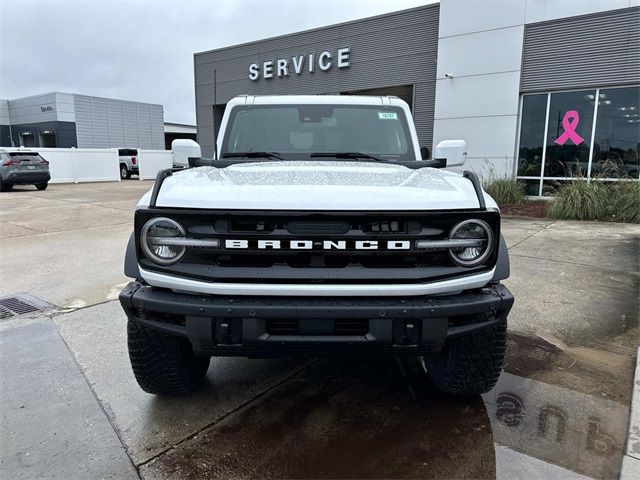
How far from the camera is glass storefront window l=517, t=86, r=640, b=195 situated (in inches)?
448

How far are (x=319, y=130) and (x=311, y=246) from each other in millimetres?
1702

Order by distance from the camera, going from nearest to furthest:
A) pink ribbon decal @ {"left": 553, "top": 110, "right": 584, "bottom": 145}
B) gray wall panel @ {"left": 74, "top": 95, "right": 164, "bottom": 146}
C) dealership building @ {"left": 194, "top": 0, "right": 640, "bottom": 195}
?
dealership building @ {"left": 194, "top": 0, "right": 640, "bottom": 195} < pink ribbon decal @ {"left": 553, "top": 110, "right": 584, "bottom": 145} < gray wall panel @ {"left": 74, "top": 95, "right": 164, "bottom": 146}

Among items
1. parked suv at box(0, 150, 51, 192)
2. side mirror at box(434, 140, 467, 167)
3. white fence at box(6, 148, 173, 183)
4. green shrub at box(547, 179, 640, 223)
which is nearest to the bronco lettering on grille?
side mirror at box(434, 140, 467, 167)

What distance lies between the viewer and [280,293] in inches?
80.8

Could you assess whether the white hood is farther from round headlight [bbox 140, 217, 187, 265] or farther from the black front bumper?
the black front bumper

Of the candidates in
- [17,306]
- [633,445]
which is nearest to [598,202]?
[633,445]

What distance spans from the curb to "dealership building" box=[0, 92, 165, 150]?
48.7 meters

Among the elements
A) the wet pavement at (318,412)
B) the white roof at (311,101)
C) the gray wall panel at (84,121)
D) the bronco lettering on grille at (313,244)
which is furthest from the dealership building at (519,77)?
the gray wall panel at (84,121)

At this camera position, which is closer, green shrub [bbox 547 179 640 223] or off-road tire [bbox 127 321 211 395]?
off-road tire [bbox 127 321 211 395]

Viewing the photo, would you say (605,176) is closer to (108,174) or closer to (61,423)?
(61,423)

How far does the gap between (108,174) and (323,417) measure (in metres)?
24.7

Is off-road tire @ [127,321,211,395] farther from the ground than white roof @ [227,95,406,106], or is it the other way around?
white roof @ [227,95,406,106]

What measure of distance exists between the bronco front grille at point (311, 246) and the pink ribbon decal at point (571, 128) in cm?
1186

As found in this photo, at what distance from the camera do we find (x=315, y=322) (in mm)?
2023
